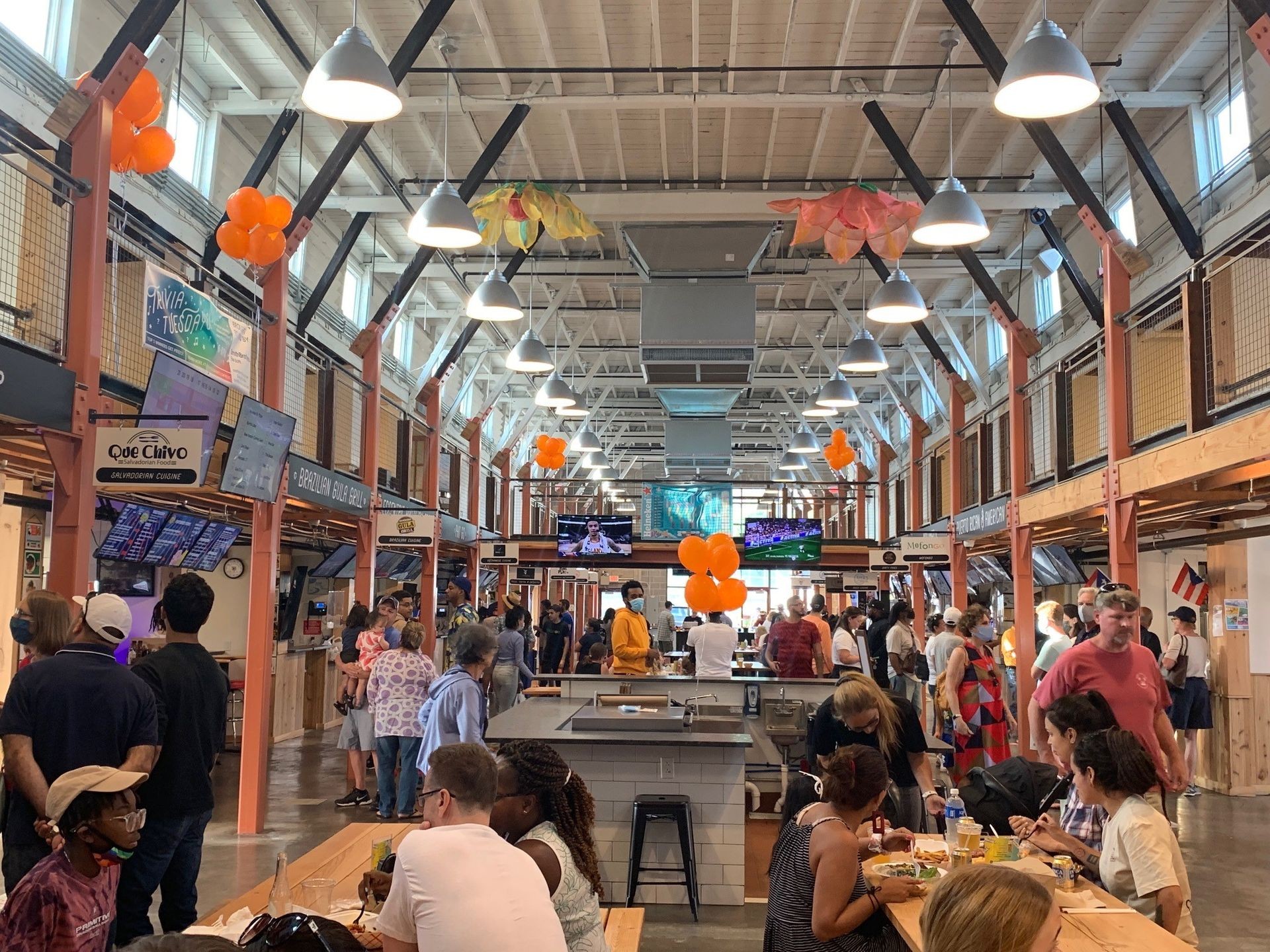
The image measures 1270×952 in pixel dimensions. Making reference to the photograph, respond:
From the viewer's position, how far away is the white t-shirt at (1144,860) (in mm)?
3600

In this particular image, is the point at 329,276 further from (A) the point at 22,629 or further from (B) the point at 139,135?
(A) the point at 22,629

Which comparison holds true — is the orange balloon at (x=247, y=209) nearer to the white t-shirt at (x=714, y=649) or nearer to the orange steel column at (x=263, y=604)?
the orange steel column at (x=263, y=604)

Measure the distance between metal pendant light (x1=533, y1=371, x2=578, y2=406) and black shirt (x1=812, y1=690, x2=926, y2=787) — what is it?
29.9ft

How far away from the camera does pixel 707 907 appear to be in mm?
6477

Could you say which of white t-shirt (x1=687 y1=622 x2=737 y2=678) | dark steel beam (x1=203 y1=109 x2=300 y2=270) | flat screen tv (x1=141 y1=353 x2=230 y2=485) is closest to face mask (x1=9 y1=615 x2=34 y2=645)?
flat screen tv (x1=141 y1=353 x2=230 y2=485)

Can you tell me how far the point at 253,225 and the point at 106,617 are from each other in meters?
4.28

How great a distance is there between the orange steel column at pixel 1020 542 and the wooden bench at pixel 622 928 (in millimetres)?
8618

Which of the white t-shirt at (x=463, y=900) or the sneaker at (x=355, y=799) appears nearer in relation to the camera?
the white t-shirt at (x=463, y=900)

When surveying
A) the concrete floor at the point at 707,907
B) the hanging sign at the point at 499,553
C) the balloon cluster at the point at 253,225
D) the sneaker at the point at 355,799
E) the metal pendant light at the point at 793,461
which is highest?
the metal pendant light at the point at 793,461

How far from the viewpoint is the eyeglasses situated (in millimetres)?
Answer: 2566

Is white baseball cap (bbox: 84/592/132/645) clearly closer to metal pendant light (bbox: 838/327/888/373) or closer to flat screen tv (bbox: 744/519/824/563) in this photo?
metal pendant light (bbox: 838/327/888/373)

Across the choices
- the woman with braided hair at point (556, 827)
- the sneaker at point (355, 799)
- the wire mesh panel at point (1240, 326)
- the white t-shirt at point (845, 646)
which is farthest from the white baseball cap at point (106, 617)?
the white t-shirt at point (845, 646)

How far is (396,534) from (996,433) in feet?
29.6

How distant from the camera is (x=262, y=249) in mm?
7699
